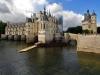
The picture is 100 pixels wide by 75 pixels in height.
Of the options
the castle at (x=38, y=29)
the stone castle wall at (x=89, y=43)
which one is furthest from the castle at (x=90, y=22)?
the stone castle wall at (x=89, y=43)

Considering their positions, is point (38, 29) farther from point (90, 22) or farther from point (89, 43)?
point (89, 43)

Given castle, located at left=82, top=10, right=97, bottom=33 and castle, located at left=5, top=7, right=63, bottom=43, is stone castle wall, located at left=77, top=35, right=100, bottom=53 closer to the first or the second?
castle, located at left=5, top=7, right=63, bottom=43

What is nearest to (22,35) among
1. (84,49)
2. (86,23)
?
(86,23)

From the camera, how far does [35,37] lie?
2196 inches

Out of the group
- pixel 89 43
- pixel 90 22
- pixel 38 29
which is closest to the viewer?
pixel 89 43

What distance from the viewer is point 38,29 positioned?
56.5 meters

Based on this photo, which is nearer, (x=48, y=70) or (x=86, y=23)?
(x=48, y=70)

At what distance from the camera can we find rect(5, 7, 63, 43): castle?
44.7 metres

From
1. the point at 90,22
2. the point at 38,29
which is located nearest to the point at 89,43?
the point at 90,22

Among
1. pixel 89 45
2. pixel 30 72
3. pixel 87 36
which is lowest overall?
pixel 30 72

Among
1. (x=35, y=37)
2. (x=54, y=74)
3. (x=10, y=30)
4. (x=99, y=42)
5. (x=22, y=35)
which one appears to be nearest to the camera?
(x=54, y=74)

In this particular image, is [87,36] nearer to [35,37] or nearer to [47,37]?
[47,37]

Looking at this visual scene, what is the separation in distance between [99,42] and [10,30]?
6646cm

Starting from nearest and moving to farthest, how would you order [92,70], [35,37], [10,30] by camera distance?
[92,70]
[35,37]
[10,30]
